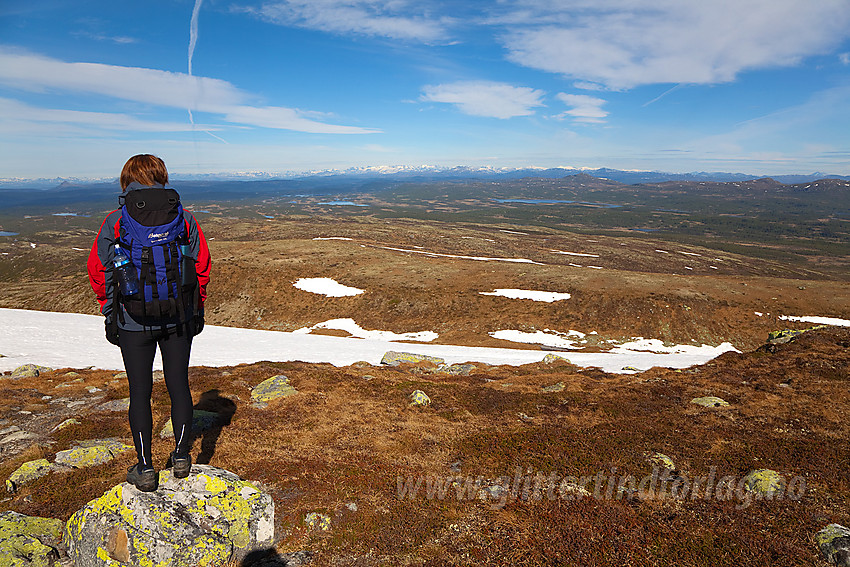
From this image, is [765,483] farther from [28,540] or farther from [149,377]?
[28,540]

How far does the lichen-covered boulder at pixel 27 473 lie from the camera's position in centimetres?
862

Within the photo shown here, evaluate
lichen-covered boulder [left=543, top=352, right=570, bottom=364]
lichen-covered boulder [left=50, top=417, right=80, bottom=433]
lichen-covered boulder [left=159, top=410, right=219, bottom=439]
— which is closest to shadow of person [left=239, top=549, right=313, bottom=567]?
lichen-covered boulder [left=159, top=410, right=219, bottom=439]

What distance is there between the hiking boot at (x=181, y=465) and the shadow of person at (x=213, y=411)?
311 cm

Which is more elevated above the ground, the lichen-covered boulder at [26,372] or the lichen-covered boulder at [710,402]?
the lichen-covered boulder at [710,402]

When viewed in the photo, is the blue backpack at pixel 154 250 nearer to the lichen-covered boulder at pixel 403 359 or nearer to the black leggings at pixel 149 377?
the black leggings at pixel 149 377

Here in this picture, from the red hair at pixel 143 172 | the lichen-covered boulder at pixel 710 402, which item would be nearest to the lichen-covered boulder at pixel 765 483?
the lichen-covered boulder at pixel 710 402

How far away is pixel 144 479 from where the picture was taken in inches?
244

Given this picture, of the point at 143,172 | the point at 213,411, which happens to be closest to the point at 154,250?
the point at 143,172

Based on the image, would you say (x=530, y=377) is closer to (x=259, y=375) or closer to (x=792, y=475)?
(x=792, y=475)

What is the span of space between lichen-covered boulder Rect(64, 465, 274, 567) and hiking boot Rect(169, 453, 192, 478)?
0.15 m

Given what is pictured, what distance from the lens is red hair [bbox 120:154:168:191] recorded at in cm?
569

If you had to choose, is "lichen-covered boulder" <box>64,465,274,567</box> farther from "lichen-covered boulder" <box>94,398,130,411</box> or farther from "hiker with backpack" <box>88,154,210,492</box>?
"lichen-covered boulder" <box>94,398,130,411</box>

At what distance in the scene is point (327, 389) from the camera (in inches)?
678

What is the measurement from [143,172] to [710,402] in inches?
742
